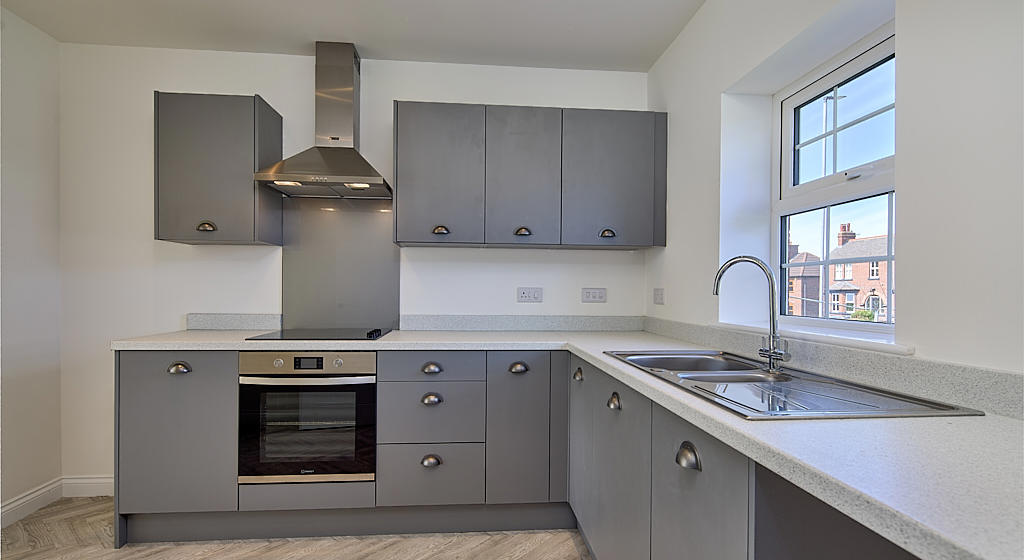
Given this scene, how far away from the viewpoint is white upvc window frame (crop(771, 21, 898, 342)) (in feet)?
5.07

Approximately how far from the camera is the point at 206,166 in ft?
8.10

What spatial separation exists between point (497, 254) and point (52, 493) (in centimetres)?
264

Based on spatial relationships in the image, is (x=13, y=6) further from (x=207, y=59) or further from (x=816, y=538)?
(x=816, y=538)

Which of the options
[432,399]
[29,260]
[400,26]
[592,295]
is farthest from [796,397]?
[29,260]

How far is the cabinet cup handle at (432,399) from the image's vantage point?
2.29 m

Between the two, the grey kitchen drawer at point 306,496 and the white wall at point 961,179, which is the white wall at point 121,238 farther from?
the white wall at point 961,179

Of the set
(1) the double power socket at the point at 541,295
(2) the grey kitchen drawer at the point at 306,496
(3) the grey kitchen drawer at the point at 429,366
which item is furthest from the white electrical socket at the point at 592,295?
(2) the grey kitchen drawer at the point at 306,496

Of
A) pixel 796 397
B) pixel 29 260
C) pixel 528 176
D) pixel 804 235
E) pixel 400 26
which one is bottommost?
pixel 796 397

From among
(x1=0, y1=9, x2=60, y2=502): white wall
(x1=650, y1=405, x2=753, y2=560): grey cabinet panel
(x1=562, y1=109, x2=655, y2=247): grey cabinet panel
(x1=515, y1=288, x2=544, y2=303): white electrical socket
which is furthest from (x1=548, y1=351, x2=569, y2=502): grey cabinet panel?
(x1=0, y1=9, x2=60, y2=502): white wall

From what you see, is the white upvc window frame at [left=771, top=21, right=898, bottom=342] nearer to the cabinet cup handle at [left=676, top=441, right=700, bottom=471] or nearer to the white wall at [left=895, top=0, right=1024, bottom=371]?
the white wall at [left=895, top=0, right=1024, bottom=371]

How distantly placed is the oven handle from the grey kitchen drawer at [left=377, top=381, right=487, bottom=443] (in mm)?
85

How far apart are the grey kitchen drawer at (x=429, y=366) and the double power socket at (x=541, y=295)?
0.68 meters

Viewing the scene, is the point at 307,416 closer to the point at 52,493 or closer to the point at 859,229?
the point at 52,493

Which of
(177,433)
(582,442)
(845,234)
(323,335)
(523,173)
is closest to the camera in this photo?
(845,234)
